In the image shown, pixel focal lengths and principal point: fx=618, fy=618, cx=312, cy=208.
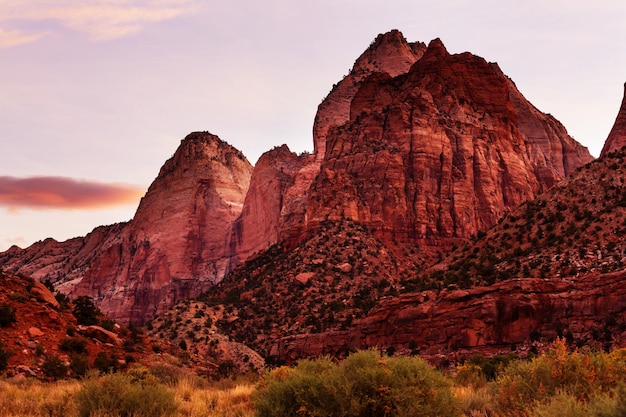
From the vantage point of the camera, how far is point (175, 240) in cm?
12356

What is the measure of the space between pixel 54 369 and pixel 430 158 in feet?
222

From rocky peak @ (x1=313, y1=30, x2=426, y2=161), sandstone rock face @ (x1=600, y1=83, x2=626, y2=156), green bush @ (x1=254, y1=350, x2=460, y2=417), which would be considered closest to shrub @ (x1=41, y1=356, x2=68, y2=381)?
green bush @ (x1=254, y1=350, x2=460, y2=417)

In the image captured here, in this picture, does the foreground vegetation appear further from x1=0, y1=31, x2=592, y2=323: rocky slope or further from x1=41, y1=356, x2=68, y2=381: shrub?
x1=0, y1=31, x2=592, y2=323: rocky slope

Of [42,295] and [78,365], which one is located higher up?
[42,295]

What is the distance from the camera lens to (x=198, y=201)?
12875 cm

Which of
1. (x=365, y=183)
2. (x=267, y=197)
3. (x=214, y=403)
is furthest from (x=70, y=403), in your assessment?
(x=267, y=197)

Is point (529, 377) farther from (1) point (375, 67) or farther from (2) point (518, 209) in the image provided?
(1) point (375, 67)

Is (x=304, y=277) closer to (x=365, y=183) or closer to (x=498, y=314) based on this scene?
(x=365, y=183)

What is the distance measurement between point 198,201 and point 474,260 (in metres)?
84.4

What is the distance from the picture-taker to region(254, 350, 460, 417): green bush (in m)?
10.6

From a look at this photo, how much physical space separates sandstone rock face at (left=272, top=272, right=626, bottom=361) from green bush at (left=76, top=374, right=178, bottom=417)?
27997mm

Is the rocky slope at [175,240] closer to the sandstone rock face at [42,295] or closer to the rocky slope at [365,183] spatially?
the rocky slope at [365,183]

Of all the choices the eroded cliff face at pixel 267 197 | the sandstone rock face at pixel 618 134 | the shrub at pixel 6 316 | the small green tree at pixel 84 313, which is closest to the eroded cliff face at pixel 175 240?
the eroded cliff face at pixel 267 197

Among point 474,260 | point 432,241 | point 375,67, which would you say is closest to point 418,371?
point 474,260
